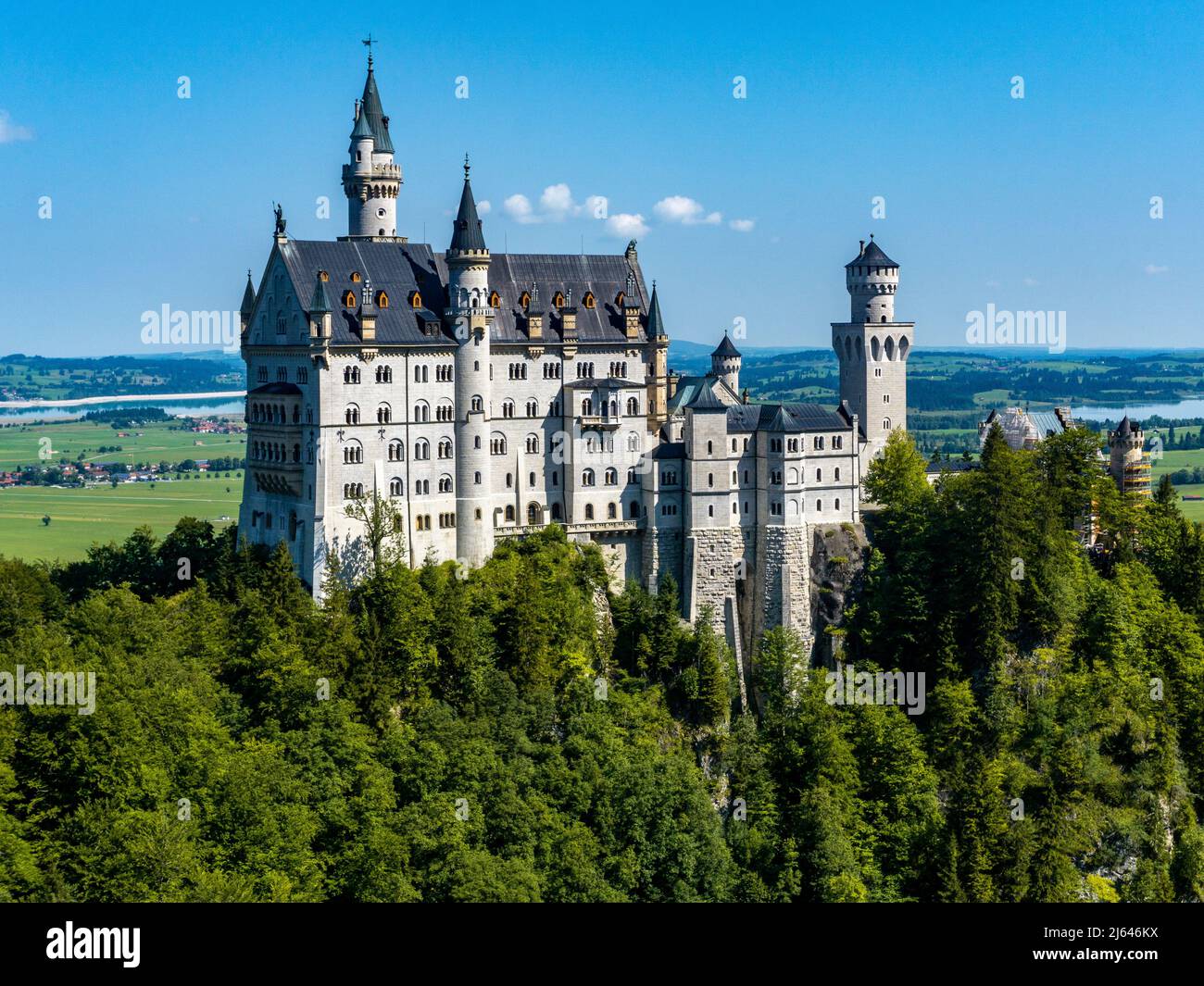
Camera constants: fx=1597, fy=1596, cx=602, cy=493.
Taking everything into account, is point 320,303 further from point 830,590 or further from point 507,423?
point 830,590

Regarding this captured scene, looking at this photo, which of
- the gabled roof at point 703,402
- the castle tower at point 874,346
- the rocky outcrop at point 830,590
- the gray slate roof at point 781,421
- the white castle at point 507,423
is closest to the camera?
the white castle at point 507,423

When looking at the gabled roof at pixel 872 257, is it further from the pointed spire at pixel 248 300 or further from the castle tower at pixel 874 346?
the pointed spire at pixel 248 300

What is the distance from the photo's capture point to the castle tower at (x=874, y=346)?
323 feet

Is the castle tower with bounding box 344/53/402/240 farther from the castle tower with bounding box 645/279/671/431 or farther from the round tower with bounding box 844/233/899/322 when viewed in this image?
the round tower with bounding box 844/233/899/322

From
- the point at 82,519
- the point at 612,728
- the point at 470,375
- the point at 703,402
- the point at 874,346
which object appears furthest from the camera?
the point at 82,519

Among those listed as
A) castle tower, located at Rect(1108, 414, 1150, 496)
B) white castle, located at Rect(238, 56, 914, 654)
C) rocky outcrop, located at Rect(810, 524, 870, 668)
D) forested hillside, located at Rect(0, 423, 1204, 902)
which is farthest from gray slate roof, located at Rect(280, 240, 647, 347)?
castle tower, located at Rect(1108, 414, 1150, 496)

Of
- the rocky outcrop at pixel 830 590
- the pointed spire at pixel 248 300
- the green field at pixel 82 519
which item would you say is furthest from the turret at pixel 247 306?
the green field at pixel 82 519

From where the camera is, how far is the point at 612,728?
261 feet

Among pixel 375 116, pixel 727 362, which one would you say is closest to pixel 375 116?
pixel 375 116

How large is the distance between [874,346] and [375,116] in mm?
33223

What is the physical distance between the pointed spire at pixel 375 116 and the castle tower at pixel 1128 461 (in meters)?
48.9
